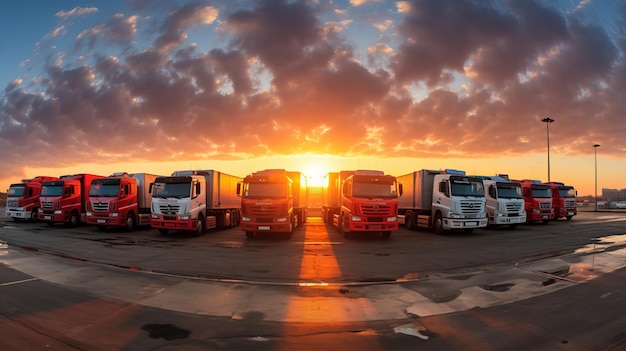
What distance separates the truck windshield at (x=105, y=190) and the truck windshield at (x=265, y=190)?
26.3 feet

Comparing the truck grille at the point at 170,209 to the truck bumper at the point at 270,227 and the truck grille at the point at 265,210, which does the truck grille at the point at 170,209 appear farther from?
the truck grille at the point at 265,210

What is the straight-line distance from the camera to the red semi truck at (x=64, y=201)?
23.8 metres

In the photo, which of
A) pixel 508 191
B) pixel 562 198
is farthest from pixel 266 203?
pixel 562 198

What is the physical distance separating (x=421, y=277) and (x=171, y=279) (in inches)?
226

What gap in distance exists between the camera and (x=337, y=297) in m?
7.42

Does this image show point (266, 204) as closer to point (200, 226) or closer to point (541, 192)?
point (200, 226)

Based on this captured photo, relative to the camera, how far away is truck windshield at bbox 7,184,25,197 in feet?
91.2

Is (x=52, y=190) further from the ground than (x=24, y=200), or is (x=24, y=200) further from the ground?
(x=52, y=190)

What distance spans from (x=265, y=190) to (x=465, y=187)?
391 inches

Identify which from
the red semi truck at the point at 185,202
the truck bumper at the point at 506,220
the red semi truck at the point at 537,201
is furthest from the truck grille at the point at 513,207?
the red semi truck at the point at 185,202

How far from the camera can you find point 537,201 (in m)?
26.7

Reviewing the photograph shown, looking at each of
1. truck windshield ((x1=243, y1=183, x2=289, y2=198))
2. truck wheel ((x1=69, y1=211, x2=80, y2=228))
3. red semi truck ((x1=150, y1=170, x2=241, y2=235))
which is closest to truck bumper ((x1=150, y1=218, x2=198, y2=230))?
red semi truck ((x1=150, y1=170, x2=241, y2=235))

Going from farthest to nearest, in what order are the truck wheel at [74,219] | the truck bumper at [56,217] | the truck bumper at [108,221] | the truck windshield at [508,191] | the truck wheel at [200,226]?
the truck wheel at [74,219]
the truck bumper at [56,217]
the truck windshield at [508,191]
the truck bumper at [108,221]
the truck wheel at [200,226]

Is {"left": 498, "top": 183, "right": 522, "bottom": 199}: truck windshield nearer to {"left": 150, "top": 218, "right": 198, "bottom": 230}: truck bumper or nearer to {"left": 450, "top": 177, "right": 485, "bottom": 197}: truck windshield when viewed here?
{"left": 450, "top": 177, "right": 485, "bottom": 197}: truck windshield
